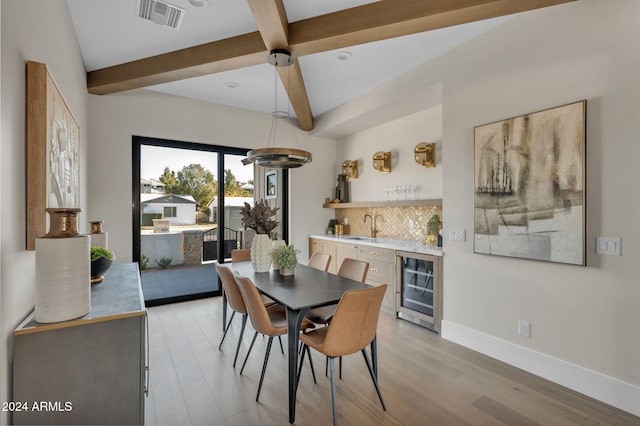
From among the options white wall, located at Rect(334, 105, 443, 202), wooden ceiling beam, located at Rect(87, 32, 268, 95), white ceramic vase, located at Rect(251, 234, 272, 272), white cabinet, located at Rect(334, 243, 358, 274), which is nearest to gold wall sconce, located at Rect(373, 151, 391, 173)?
white wall, located at Rect(334, 105, 443, 202)

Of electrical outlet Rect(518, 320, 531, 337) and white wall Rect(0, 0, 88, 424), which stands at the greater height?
white wall Rect(0, 0, 88, 424)

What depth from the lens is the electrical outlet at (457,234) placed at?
3.08 meters

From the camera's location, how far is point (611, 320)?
2139 mm

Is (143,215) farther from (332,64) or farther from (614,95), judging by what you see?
(614,95)

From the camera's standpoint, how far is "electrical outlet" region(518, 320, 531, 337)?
8.43ft

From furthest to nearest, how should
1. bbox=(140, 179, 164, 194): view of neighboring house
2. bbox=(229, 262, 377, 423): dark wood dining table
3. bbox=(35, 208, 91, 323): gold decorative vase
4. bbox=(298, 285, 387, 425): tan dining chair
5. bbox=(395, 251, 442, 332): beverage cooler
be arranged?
bbox=(140, 179, 164, 194): view of neighboring house < bbox=(395, 251, 442, 332): beverage cooler < bbox=(229, 262, 377, 423): dark wood dining table < bbox=(298, 285, 387, 425): tan dining chair < bbox=(35, 208, 91, 323): gold decorative vase

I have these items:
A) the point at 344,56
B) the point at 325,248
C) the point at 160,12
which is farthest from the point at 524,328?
the point at 160,12

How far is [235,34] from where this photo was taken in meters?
2.98

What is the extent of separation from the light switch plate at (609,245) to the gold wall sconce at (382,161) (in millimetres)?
2864

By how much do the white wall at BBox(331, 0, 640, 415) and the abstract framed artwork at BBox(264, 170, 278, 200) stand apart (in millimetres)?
3145

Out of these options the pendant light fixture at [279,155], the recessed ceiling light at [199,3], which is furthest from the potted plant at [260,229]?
the recessed ceiling light at [199,3]

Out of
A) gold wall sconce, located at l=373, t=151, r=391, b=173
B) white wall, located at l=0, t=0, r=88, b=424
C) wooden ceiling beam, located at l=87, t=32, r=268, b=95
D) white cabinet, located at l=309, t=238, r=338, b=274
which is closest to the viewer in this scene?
white wall, located at l=0, t=0, r=88, b=424

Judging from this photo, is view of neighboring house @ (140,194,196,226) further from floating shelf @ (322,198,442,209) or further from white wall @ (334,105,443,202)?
white wall @ (334,105,443,202)

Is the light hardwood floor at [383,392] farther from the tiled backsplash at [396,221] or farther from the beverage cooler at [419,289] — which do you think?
the tiled backsplash at [396,221]
